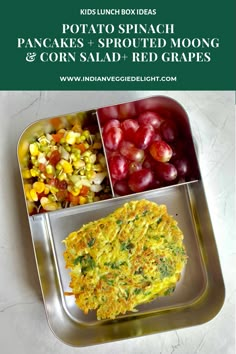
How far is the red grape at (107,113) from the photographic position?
268 cm

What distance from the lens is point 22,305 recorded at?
278 cm

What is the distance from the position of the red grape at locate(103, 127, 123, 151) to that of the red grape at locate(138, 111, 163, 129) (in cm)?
16

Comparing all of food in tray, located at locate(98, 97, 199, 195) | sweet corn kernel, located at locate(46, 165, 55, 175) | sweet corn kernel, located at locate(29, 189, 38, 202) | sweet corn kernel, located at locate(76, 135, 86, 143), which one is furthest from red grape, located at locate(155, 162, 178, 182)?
sweet corn kernel, located at locate(29, 189, 38, 202)

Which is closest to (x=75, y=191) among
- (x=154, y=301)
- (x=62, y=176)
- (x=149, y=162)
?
(x=62, y=176)

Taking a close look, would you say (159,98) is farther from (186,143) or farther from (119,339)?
(119,339)

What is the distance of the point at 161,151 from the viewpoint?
2598mm

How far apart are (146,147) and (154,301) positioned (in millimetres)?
921

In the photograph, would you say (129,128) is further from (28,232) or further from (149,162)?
(28,232)

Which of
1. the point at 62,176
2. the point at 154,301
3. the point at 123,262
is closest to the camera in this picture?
the point at 123,262

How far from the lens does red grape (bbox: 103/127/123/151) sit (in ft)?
8.75

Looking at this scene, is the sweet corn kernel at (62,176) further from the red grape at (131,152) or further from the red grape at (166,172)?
the red grape at (166,172)

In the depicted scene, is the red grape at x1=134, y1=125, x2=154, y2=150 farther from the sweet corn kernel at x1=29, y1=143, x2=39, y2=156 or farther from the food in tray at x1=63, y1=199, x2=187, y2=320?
the sweet corn kernel at x1=29, y1=143, x2=39, y2=156

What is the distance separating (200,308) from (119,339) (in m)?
0.51

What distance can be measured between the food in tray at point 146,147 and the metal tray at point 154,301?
0.08 metres
